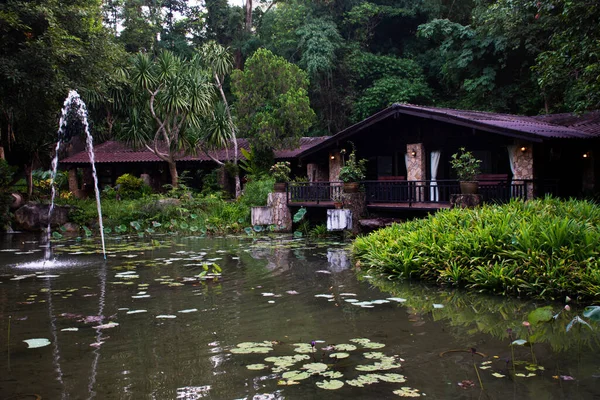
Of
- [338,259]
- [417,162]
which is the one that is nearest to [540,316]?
[338,259]

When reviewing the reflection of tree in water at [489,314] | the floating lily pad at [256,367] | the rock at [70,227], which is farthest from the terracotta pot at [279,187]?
the floating lily pad at [256,367]

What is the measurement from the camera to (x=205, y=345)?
5.46 meters

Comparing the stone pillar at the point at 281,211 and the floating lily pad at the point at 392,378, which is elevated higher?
the stone pillar at the point at 281,211

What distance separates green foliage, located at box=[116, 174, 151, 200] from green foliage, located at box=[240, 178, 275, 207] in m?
7.94

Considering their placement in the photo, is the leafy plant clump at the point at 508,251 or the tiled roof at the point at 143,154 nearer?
the leafy plant clump at the point at 508,251

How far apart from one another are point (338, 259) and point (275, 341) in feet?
21.9

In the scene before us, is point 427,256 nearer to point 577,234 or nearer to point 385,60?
point 577,234

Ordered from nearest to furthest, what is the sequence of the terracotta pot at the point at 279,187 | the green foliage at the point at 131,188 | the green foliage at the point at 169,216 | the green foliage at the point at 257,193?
the terracotta pot at the point at 279,187, the green foliage at the point at 169,216, the green foliage at the point at 257,193, the green foliage at the point at 131,188

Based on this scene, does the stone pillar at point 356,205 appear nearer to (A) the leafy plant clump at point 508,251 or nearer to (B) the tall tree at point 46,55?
(A) the leafy plant clump at point 508,251

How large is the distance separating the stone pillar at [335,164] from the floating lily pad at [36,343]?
16910 millimetres

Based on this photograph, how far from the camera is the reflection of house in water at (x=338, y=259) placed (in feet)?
35.1

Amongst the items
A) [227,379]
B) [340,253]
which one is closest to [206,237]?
[340,253]

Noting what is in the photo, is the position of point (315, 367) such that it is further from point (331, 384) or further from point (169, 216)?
point (169, 216)

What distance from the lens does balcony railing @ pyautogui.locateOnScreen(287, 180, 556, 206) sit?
1406cm
